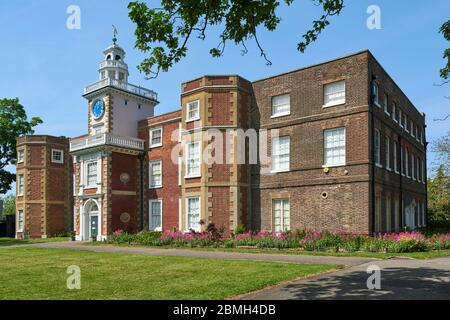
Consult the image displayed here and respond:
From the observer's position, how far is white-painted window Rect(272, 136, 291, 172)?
24.1 m

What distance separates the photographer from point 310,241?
19234 mm

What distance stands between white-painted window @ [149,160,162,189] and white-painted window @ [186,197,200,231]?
18.7ft

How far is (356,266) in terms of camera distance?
41.7ft

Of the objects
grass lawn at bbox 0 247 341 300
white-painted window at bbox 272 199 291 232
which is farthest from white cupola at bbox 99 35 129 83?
grass lawn at bbox 0 247 341 300

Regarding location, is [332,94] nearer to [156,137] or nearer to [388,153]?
[388,153]

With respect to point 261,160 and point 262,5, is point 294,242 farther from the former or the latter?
point 262,5

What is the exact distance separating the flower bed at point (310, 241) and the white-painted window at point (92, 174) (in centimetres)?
708

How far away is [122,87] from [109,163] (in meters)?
7.01

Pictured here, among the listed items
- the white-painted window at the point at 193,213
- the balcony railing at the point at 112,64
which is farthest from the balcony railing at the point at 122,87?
the white-painted window at the point at 193,213

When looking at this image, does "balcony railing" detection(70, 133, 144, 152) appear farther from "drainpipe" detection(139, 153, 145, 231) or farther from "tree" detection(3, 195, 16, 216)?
"tree" detection(3, 195, 16, 216)

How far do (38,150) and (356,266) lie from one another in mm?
35271

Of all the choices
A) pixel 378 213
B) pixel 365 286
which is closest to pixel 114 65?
pixel 378 213
